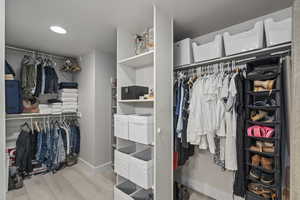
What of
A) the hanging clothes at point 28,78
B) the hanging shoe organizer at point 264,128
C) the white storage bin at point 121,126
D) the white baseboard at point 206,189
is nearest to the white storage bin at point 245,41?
the hanging shoe organizer at point 264,128

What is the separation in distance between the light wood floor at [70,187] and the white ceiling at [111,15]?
224 cm

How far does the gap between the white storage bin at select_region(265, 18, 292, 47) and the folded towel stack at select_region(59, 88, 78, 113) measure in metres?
3.22

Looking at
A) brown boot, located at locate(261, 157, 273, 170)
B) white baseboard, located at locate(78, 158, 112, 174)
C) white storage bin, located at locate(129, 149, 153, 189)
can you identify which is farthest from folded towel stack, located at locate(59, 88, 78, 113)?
brown boot, located at locate(261, 157, 273, 170)

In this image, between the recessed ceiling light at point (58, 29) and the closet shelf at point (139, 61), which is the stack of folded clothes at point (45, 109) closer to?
the recessed ceiling light at point (58, 29)

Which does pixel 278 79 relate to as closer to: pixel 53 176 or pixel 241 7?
pixel 241 7

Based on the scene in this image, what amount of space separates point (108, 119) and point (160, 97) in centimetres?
172

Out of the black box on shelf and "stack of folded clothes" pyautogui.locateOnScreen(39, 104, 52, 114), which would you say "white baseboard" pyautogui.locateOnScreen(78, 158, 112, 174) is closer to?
"stack of folded clothes" pyautogui.locateOnScreen(39, 104, 52, 114)

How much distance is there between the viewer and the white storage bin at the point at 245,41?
4.40 feet

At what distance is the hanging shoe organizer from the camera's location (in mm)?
1215

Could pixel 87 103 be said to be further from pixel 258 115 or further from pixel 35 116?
pixel 258 115

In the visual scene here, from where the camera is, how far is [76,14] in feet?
5.26

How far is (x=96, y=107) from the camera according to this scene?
108 inches

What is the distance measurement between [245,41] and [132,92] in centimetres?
128

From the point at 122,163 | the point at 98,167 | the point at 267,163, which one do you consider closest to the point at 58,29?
the point at 122,163
